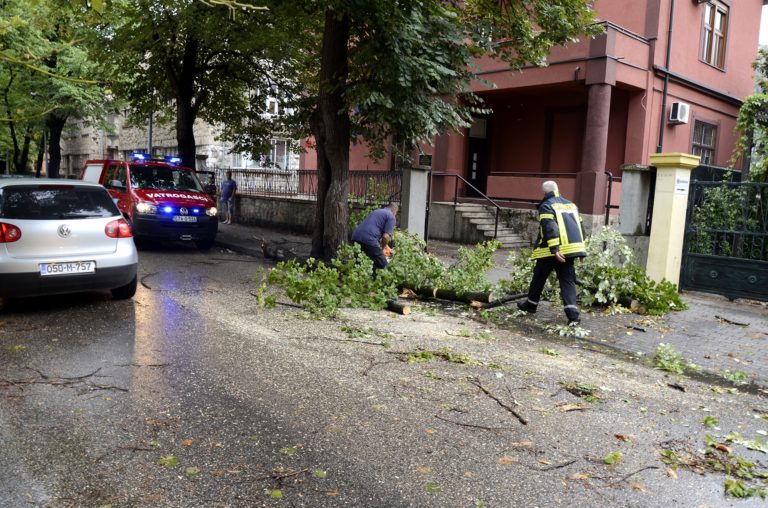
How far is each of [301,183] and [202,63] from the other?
14.5 feet

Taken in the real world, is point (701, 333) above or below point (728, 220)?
below

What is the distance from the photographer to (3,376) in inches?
204

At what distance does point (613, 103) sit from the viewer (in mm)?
19156

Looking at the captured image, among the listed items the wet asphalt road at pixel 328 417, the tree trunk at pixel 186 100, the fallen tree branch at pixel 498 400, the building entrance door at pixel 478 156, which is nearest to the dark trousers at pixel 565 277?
the wet asphalt road at pixel 328 417

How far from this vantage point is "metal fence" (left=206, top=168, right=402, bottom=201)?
1594 cm

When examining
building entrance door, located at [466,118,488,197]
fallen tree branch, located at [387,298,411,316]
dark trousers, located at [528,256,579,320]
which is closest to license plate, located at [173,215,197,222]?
fallen tree branch, located at [387,298,411,316]

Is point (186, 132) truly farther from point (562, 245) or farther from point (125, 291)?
point (562, 245)

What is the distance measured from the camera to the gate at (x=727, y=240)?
9.57 m

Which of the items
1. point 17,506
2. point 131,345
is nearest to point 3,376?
point 131,345

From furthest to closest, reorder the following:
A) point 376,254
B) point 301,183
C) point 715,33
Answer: point 715,33
point 301,183
point 376,254

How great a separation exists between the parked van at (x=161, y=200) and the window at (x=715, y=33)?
1597 cm

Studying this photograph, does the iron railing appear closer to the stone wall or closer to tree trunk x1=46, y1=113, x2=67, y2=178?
the stone wall

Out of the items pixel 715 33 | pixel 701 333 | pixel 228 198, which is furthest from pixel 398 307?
pixel 715 33

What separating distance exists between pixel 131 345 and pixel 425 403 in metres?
3.09
